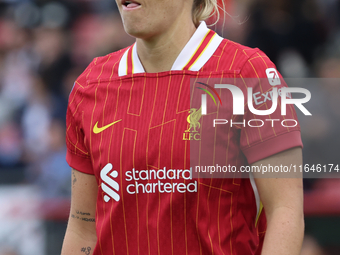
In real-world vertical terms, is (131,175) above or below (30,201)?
above

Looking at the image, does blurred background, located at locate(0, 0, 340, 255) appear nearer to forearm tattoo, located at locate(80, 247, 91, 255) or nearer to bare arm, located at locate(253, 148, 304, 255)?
forearm tattoo, located at locate(80, 247, 91, 255)

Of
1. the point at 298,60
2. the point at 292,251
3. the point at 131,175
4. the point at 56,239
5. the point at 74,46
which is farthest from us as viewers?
the point at 74,46

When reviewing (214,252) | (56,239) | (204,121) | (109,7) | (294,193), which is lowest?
(56,239)

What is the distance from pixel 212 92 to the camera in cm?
122

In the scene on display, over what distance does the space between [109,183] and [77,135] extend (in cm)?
22

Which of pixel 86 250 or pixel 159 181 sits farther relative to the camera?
pixel 86 250

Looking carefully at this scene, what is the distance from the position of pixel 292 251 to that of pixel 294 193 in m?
0.14

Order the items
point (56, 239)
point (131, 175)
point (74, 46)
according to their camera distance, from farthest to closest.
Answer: point (74, 46), point (56, 239), point (131, 175)

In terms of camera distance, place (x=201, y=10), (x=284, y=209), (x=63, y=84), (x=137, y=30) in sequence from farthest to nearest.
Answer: (x=63, y=84), (x=201, y=10), (x=137, y=30), (x=284, y=209)

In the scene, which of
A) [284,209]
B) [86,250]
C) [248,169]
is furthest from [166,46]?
[86,250]

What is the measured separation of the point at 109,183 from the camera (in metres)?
1.28

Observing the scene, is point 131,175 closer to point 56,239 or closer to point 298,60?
point 56,239

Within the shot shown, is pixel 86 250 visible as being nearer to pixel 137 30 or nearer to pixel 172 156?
pixel 172 156

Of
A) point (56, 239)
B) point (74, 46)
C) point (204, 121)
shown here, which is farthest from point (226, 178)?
point (74, 46)
